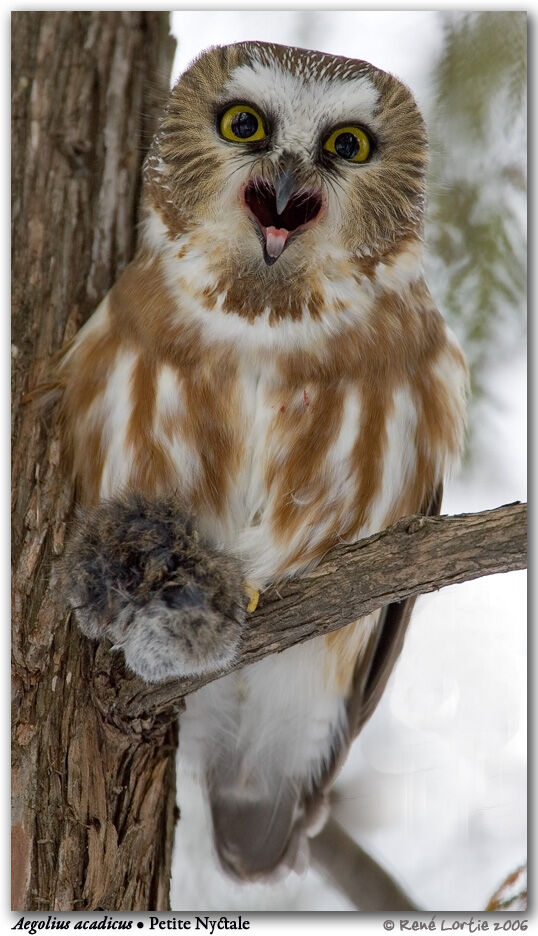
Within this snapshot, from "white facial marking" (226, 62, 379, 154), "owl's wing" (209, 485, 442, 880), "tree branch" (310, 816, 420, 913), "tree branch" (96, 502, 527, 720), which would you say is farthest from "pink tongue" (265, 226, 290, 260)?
"tree branch" (310, 816, 420, 913)

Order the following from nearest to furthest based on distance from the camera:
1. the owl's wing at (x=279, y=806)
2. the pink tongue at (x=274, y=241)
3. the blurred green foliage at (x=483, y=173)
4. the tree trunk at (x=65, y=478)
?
the pink tongue at (x=274, y=241)
the tree trunk at (x=65, y=478)
the blurred green foliage at (x=483, y=173)
the owl's wing at (x=279, y=806)

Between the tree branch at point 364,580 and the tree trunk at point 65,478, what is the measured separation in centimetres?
8

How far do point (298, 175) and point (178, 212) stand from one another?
30cm

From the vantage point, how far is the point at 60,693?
69.0 inches

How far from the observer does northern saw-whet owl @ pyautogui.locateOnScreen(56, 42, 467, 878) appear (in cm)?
162

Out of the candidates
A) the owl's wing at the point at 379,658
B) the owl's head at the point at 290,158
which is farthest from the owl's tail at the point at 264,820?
the owl's head at the point at 290,158

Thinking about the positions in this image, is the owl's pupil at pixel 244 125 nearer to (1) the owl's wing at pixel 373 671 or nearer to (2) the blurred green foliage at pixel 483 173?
(2) the blurred green foliage at pixel 483 173

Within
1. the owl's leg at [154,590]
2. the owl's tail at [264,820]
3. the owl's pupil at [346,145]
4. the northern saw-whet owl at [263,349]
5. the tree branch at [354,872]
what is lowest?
the tree branch at [354,872]

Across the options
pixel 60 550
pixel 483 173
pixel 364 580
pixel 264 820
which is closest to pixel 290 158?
pixel 483 173

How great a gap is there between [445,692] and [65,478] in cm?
88

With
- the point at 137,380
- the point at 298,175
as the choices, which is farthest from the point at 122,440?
the point at 298,175

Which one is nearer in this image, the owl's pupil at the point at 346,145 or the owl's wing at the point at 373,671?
the owl's pupil at the point at 346,145

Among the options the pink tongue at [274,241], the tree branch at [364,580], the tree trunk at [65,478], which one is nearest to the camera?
the tree branch at [364,580]

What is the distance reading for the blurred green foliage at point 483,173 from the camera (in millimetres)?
1900
